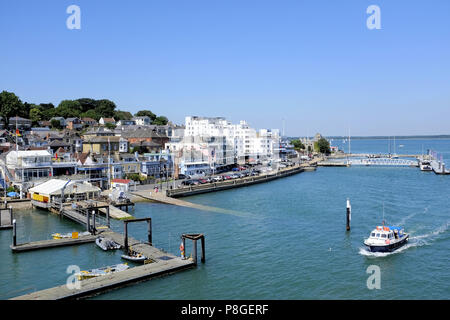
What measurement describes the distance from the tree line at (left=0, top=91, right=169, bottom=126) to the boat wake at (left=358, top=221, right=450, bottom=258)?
105 m

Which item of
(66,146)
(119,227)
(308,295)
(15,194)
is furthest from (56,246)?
(66,146)

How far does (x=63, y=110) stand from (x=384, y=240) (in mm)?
121794

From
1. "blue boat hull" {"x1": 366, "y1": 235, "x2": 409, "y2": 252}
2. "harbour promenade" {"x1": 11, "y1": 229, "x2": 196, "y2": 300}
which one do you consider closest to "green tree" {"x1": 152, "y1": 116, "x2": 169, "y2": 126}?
"harbour promenade" {"x1": 11, "y1": 229, "x2": 196, "y2": 300}

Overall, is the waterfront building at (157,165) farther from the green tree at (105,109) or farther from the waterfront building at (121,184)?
the green tree at (105,109)

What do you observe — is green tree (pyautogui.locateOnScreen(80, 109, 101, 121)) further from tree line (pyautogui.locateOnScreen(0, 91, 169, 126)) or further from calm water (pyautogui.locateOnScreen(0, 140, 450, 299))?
calm water (pyautogui.locateOnScreen(0, 140, 450, 299))

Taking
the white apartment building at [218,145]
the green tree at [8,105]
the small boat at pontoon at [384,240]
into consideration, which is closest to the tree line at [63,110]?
the green tree at [8,105]

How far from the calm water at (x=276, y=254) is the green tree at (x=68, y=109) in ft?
297

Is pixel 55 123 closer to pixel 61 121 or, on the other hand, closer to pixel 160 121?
pixel 61 121

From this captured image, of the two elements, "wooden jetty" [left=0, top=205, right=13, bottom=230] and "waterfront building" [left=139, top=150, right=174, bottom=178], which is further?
"waterfront building" [left=139, top=150, right=174, bottom=178]

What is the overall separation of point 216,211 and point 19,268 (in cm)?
2469

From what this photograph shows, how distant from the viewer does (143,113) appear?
159 meters

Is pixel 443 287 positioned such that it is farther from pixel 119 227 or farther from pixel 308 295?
pixel 119 227

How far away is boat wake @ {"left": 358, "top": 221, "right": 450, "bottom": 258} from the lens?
3197 centimetres

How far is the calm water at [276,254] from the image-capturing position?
→ 980 inches
